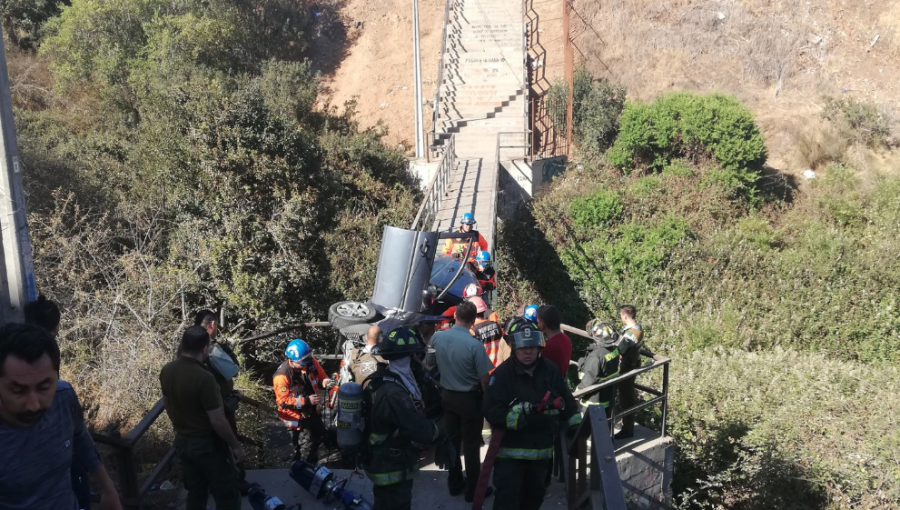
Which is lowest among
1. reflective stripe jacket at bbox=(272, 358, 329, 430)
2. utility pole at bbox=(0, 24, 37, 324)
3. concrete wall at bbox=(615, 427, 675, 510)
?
concrete wall at bbox=(615, 427, 675, 510)

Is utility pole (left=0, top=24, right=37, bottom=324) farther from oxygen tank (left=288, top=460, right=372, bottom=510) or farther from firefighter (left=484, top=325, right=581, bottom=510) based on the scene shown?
firefighter (left=484, top=325, right=581, bottom=510)

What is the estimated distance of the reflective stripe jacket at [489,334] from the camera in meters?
6.08

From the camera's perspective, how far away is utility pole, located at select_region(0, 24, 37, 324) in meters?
4.71

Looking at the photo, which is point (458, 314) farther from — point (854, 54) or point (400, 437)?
point (854, 54)

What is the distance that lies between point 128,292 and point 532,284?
399 inches

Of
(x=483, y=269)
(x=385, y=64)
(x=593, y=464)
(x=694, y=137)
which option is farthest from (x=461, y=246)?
(x=385, y=64)

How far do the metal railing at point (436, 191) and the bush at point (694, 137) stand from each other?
5.77 metres

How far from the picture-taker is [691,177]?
1972cm

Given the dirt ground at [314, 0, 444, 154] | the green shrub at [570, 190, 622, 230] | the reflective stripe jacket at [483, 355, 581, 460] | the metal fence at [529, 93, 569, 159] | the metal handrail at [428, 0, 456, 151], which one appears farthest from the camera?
the dirt ground at [314, 0, 444, 154]

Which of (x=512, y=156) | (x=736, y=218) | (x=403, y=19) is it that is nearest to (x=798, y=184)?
(x=736, y=218)

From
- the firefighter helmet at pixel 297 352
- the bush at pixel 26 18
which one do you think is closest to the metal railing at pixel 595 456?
the firefighter helmet at pixel 297 352

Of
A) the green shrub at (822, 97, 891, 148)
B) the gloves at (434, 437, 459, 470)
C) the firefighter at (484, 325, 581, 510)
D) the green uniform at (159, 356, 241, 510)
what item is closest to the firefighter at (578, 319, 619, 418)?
the firefighter at (484, 325, 581, 510)

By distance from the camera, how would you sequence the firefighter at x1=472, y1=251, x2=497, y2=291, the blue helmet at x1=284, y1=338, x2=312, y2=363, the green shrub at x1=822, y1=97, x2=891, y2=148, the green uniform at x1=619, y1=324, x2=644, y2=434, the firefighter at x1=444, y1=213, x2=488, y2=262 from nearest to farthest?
the blue helmet at x1=284, y1=338, x2=312, y2=363 → the green uniform at x1=619, y1=324, x2=644, y2=434 → the firefighter at x1=472, y1=251, x2=497, y2=291 → the firefighter at x1=444, y1=213, x2=488, y2=262 → the green shrub at x1=822, y1=97, x2=891, y2=148

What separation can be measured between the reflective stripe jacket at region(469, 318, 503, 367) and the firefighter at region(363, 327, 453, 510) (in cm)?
188
